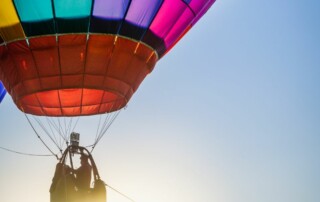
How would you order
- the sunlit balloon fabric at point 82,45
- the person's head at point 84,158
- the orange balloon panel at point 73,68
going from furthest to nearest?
the orange balloon panel at point 73,68 → the sunlit balloon fabric at point 82,45 → the person's head at point 84,158

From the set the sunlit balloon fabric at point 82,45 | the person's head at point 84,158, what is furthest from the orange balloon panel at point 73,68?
the person's head at point 84,158

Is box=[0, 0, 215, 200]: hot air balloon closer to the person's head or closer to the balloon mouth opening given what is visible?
the balloon mouth opening

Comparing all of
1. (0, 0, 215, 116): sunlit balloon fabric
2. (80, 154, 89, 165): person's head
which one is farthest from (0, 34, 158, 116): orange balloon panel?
(80, 154, 89, 165): person's head

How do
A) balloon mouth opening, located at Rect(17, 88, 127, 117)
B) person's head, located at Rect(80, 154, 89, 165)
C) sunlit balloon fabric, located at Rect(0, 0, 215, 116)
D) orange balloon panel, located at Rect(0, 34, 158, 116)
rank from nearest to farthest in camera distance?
person's head, located at Rect(80, 154, 89, 165) → sunlit balloon fabric, located at Rect(0, 0, 215, 116) → orange balloon panel, located at Rect(0, 34, 158, 116) → balloon mouth opening, located at Rect(17, 88, 127, 117)

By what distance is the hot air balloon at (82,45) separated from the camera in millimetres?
6496

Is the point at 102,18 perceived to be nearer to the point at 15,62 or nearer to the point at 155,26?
the point at 155,26

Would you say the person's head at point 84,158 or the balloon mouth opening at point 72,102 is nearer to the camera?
the person's head at point 84,158

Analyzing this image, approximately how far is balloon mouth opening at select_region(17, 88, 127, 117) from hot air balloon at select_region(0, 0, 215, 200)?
0.05ft

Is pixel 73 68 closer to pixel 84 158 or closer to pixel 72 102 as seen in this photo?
pixel 72 102

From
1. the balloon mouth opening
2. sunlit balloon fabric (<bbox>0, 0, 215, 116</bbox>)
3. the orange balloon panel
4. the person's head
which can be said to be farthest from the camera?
the balloon mouth opening

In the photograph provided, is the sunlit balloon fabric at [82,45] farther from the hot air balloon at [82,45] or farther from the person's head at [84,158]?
the person's head at [84,158]

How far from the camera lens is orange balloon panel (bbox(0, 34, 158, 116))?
6629mm

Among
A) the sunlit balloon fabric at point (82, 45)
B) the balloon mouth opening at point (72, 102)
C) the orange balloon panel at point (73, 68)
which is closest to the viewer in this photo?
the sunlit balloon fabric at point (82, 45)

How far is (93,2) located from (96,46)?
586 millimetres
